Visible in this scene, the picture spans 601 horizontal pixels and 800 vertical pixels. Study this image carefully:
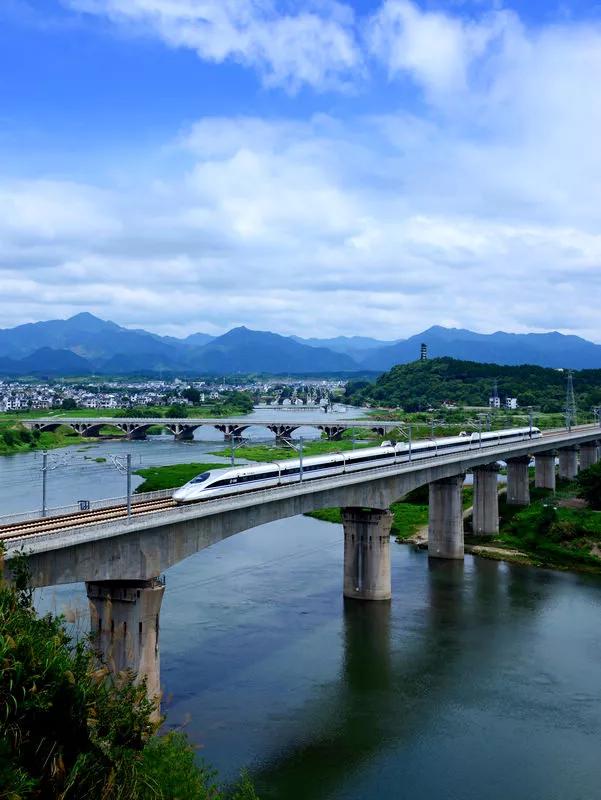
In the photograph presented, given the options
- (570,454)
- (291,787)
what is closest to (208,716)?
(291,787)

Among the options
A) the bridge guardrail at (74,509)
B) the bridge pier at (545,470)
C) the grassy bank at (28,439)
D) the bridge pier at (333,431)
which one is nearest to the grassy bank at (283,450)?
the bridge pier at (333,431)

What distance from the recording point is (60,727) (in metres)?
18.5

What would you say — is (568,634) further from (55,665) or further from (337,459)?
(55,665)

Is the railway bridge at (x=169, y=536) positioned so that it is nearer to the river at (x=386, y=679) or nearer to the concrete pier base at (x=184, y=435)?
the river at (x=386, y=679)

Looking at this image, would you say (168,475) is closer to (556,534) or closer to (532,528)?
(532,528)

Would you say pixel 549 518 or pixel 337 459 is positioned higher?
pixel 337 459

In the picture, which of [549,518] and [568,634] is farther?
[549,518]

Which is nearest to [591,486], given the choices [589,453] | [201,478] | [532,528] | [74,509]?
[532,528]

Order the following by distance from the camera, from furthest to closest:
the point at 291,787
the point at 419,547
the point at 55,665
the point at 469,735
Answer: the point at 419,547 → the point at 469,735 → the point at 291,787 → the point at 55,665

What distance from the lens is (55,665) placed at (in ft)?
61.6

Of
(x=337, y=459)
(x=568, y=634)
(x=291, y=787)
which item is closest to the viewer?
(x=291, y=787)

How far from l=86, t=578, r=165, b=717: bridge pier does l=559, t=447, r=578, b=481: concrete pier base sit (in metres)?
79.8

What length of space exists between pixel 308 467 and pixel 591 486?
39294 mm

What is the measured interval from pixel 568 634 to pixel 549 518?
26758mm
